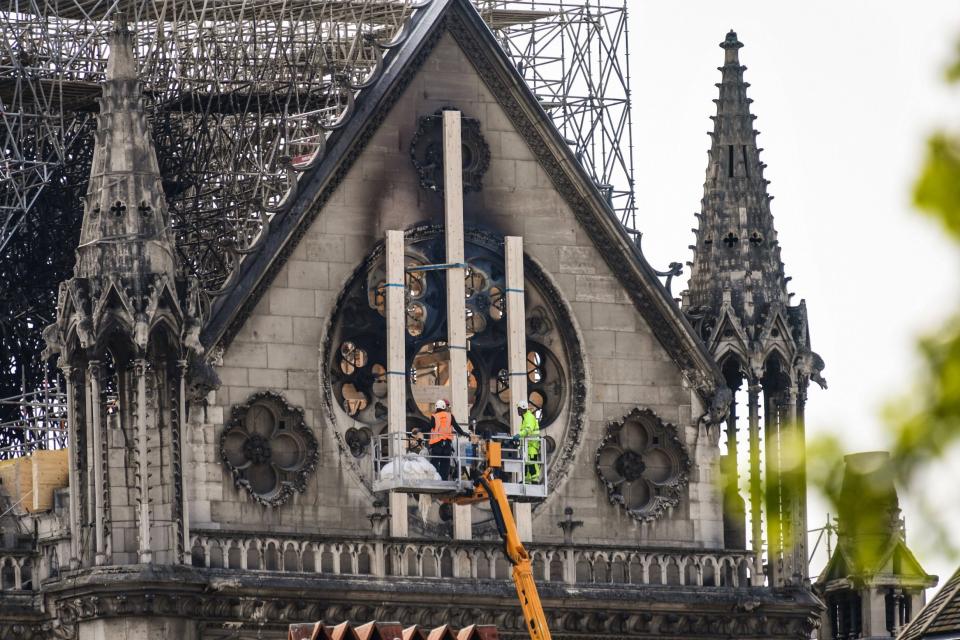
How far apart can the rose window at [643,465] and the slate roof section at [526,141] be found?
1.03 m

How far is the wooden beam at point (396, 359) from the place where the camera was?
38594mm

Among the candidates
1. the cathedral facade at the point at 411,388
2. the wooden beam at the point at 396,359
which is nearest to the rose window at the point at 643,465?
the cathedral facade at the point at 411,388

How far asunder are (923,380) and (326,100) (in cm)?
4237

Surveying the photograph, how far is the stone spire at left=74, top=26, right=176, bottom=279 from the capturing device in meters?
36.7

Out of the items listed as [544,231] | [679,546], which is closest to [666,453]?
[679,546]

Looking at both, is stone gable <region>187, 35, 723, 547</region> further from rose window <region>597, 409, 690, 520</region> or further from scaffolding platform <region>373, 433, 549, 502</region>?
scaffolding platform <region>373, 433, 549, 502</region>

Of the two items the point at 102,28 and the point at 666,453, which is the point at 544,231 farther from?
the point at 102,28

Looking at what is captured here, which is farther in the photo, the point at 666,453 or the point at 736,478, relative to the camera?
the point at 666,453

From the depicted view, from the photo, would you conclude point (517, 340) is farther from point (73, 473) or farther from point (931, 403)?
point (931, 403)

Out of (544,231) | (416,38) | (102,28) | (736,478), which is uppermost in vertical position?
(102,28)

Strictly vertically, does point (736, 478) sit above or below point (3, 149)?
below

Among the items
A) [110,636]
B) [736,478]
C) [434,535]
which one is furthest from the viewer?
[434,535]

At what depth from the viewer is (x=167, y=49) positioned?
51031mm

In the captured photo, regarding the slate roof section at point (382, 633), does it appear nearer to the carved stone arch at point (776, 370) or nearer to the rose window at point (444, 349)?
the rose window at point (444, 349)
